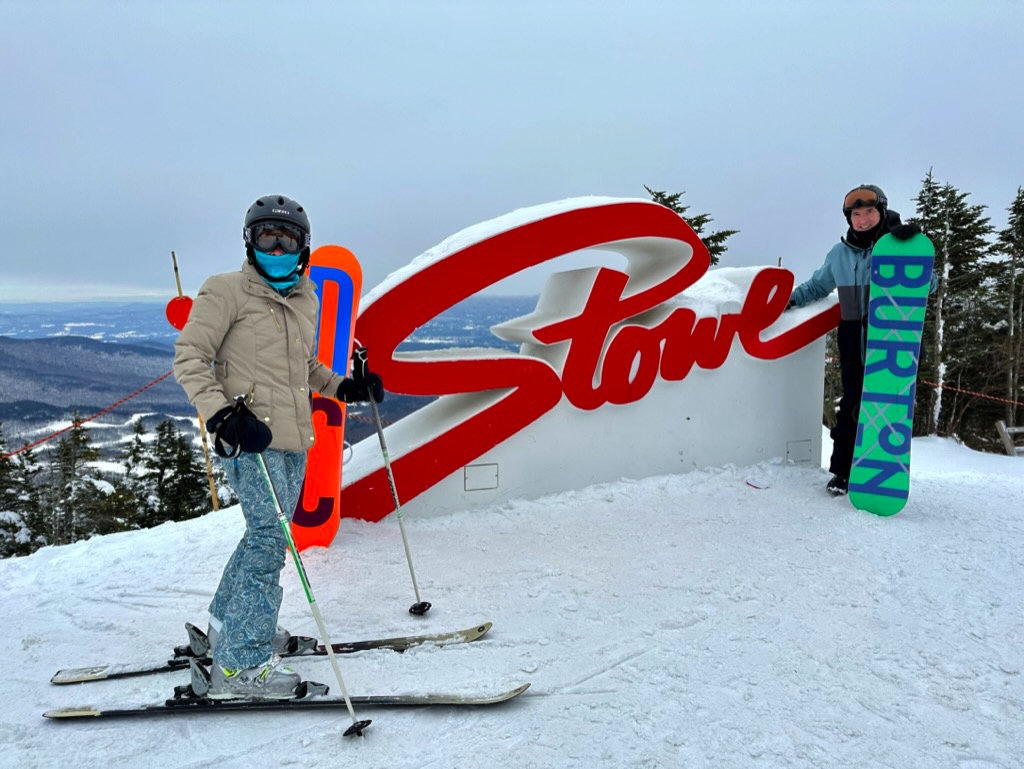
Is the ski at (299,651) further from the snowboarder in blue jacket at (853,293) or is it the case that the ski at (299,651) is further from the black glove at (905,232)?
the black glove at (905,232)

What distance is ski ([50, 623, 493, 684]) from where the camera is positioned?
2988mm

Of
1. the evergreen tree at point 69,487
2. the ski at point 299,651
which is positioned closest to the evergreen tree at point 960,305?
the ski at point 299,651

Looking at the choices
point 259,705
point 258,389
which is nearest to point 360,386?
point 258,389

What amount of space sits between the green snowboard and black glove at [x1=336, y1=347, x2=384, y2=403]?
4445 millimetres

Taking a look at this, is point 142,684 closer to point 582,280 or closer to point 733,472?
point 582,280

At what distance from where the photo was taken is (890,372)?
5.55 metres

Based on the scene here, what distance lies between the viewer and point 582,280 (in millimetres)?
5977

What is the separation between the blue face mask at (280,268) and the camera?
276 cm

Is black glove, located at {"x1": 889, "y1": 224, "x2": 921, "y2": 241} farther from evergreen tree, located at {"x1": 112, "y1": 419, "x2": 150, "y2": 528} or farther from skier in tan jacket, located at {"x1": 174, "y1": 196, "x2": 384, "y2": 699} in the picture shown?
evergreen tree, located at {"x1": 112, "y1": 419, "x2": 150, "y2": 528}

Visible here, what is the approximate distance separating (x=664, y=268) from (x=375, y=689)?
16.4ft

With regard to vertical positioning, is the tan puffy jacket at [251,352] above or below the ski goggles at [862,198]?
below

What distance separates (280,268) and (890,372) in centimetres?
534

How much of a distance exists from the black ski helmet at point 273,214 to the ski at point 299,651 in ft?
6.46

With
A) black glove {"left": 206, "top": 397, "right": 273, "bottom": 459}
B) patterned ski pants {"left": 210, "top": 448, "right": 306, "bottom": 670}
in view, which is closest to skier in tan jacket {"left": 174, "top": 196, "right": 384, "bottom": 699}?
patterned ski pants {"left": 210, "top": 448, "right": 306, "bottom": 670}
